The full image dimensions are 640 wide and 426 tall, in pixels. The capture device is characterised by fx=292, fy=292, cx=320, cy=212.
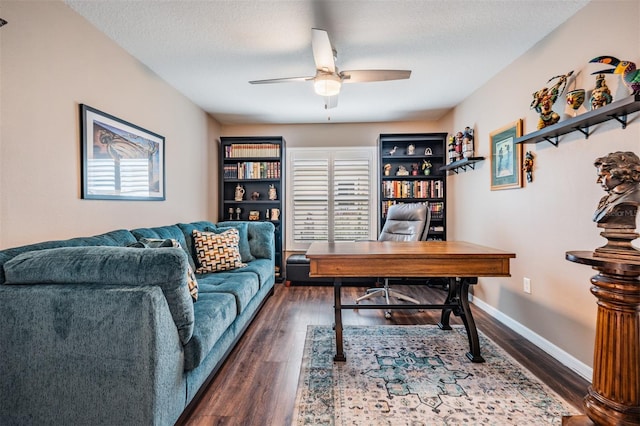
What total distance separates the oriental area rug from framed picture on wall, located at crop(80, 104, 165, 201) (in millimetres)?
2001

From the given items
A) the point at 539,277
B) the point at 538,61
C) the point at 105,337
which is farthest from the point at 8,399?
the point at 538,61

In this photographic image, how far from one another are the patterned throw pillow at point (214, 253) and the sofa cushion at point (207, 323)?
0.77 meters

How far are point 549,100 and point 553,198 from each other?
722 millimetres

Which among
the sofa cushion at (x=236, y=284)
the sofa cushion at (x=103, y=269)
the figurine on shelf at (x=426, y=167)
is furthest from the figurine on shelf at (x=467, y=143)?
the sofa cushion at (x=103, y=269)

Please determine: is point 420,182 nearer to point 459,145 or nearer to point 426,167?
point 426,167

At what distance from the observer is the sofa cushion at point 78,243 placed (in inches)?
53.8

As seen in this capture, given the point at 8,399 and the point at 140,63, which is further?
the point at 140,63

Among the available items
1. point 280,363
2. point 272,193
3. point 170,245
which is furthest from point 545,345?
point 272,193

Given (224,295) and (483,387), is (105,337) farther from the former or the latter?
(483,387)

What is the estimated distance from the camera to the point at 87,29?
6.95 feet

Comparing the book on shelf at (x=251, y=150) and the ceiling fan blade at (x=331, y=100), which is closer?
the ceiling fan blade at (x=331, y=100)

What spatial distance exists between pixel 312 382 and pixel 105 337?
119 cm

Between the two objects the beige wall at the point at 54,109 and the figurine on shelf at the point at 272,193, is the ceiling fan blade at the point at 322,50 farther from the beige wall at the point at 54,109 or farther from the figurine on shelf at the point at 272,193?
the figurine on shelf at the point at 272,193

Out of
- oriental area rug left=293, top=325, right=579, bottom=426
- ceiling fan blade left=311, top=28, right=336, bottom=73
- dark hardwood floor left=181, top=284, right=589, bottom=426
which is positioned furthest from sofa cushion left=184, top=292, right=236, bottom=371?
ceiling fan blade left=311, top=28, right=336, bottom=73
